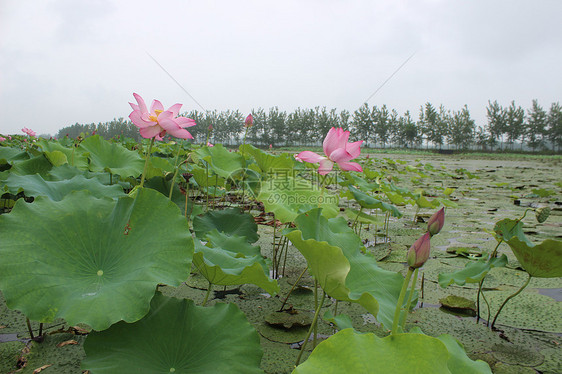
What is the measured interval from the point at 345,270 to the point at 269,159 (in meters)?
1.52

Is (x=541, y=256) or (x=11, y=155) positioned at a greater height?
(x=11, y=155)

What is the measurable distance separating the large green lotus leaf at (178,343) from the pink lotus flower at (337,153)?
53cm

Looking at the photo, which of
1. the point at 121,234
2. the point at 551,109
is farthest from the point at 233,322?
the point at 551,109

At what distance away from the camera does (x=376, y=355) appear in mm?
489

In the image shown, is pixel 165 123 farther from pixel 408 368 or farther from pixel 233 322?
pixel 408 368

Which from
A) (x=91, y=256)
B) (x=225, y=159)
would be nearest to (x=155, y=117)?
(x=91, y=256)

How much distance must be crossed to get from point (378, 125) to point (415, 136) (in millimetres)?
4380

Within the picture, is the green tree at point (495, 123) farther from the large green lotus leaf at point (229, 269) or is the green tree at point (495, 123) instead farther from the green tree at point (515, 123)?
the large green lotus leaf at point (229, 269)

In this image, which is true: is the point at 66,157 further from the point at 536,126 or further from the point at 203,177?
the point at 536,126

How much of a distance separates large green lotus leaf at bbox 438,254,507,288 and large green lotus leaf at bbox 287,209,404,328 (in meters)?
0.32

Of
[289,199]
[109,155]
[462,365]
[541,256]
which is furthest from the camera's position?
[109,155]

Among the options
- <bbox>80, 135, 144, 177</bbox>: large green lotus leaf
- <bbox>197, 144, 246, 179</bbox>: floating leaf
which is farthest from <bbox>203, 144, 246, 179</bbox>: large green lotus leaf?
<bbox>80, 135, 144, 177</bbox>: large green lotus leaf

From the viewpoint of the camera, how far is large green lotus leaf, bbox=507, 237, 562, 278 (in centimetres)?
88

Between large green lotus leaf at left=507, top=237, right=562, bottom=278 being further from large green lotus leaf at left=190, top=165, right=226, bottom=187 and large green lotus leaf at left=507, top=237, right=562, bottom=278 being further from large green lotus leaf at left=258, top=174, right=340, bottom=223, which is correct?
large green lotus leaf at left=190, top=165, right=226, bottom=187
